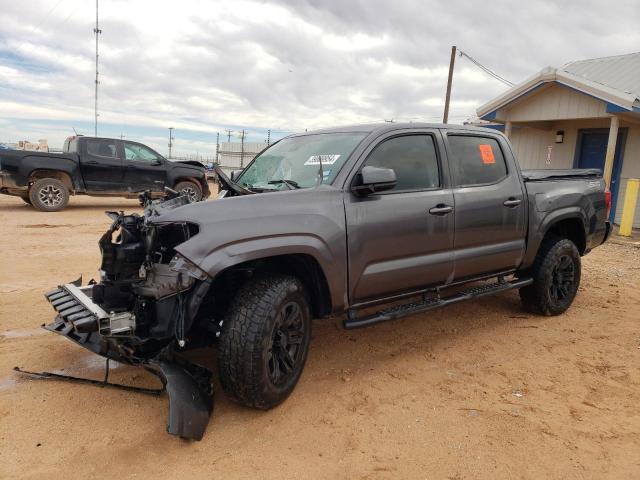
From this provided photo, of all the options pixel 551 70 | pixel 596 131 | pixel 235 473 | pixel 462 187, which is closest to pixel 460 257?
pixel 462 187

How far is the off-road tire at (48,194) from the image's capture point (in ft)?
38.7

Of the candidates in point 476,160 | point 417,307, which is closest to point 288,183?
point 417,307

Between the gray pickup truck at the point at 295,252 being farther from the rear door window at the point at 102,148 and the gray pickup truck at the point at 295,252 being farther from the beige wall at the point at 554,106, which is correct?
the rear door window at the point at 102,148

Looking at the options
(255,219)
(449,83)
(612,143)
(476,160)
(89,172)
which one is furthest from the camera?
(449,83)

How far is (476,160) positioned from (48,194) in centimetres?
1092

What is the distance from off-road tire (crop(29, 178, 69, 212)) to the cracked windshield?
9418 millimetres

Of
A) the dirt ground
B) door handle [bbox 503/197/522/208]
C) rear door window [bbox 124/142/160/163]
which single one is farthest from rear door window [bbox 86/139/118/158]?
door handle [bbox 503/197/522/208]

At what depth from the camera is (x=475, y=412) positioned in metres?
3.24

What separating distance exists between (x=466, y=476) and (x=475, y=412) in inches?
27.4

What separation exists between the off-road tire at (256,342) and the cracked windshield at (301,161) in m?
0.85

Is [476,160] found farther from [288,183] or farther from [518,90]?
[518,90]

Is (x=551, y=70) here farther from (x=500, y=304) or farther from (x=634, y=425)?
(x=634, y=425)

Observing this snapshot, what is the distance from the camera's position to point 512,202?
4.59 m

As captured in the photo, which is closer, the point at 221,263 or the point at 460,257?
the point at 221,263
